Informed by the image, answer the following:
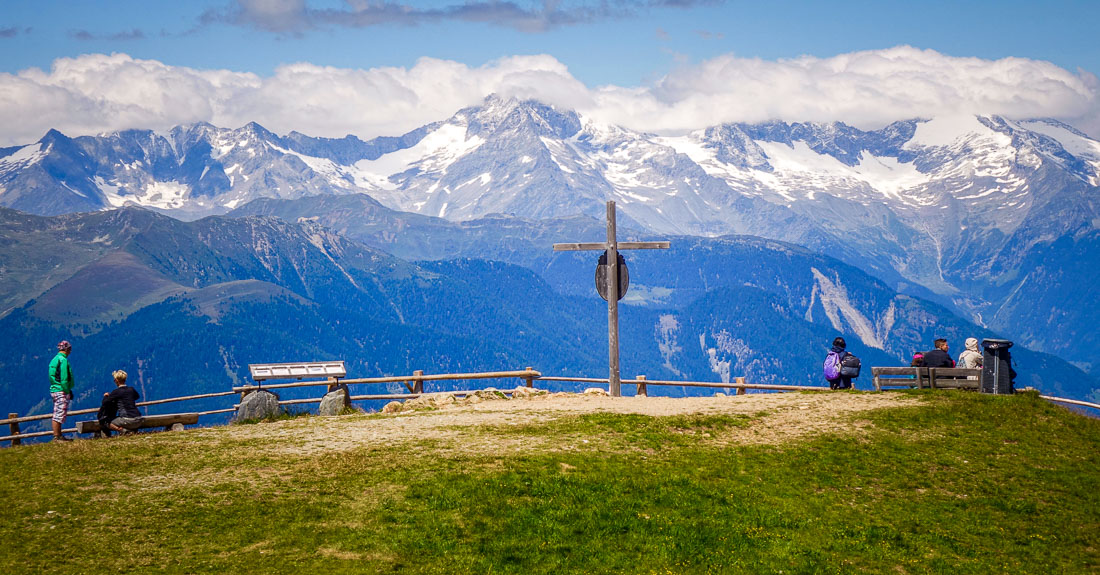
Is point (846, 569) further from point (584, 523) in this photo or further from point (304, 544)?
point (304, 544)

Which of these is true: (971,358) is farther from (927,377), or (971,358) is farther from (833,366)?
(833,366)

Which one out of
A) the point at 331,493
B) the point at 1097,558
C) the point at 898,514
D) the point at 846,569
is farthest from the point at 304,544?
the point at 1097,558

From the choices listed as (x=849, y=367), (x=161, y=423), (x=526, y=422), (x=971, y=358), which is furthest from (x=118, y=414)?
(x=971, y=358)

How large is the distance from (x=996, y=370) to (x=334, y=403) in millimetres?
21646

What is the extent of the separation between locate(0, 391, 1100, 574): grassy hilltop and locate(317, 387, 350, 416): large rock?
508cm

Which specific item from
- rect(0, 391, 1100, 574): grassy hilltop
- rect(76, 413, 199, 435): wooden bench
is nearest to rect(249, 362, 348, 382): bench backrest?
rect(76, 413, 199, 435): wooden bench

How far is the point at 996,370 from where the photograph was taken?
1248 inches

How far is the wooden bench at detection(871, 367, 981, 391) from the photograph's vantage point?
32.5 metres

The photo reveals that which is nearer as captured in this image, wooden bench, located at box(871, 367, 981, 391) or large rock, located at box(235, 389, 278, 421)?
large rock, located at box(235, 389, 278, 421)

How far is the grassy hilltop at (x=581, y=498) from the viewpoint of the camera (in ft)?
65.5

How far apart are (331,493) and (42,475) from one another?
6.99 m

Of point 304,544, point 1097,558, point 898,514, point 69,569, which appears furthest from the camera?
point 898,514

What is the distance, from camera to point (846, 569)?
67.0ft

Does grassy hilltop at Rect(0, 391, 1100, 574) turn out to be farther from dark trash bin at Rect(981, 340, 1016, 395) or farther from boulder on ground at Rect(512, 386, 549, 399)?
boulder on ground at Rect(512, 386, 549, 399)
